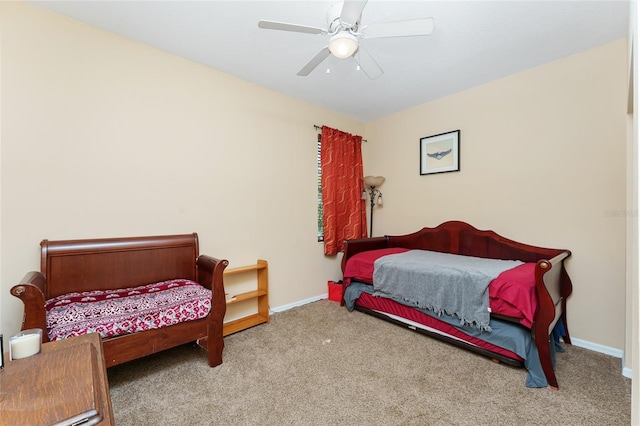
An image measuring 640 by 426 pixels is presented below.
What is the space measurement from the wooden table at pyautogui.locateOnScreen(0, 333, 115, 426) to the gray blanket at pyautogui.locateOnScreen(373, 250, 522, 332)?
2.26 m

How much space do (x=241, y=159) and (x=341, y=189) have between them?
144cm

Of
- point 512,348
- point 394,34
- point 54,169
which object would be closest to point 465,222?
point 512,348

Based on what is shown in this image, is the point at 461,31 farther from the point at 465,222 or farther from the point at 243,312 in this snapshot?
the point at 243,312

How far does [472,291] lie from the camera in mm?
2154

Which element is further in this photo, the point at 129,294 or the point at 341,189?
the point at 341,189

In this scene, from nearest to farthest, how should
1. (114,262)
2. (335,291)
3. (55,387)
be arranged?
(55,387) < (114,262) < (335,291)

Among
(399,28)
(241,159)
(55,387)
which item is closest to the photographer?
(55,387)

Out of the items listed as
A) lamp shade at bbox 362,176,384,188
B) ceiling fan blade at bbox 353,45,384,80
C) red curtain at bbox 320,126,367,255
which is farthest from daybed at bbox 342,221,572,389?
ceiling fan blade at bbox 353,45,384,80

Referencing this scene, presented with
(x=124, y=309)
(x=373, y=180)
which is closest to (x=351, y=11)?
(x=124, y=309)

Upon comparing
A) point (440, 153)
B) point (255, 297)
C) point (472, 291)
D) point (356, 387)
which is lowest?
point (356, 387)

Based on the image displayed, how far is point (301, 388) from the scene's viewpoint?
1.80 metres

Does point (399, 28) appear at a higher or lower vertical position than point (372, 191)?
higher

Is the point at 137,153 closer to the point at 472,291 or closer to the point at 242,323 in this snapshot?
the point at 242,323

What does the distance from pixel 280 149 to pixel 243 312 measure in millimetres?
1882
